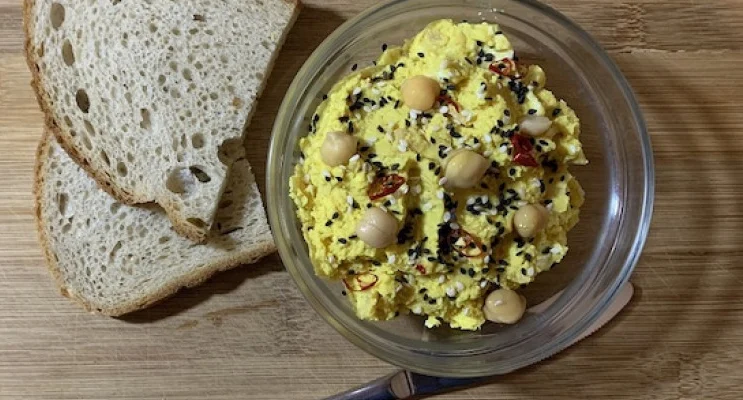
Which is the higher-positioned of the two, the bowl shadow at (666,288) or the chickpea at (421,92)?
the chickpea at (421,92)

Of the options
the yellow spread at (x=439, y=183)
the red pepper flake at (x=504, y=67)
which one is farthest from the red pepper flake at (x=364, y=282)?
the red pepper flake at (x=504, y=67)

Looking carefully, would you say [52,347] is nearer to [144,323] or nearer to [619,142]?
[144,323]

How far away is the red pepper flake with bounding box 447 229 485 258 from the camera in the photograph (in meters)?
1.27

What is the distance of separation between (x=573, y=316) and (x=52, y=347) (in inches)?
38.9

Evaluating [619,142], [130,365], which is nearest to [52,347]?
[130,365]

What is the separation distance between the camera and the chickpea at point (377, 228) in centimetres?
121

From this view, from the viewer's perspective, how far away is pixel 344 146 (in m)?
1.24

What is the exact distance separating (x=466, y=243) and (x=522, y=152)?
16 centimetres

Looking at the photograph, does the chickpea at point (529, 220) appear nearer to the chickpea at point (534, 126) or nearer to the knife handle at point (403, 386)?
the chickpea at point (534, 126)

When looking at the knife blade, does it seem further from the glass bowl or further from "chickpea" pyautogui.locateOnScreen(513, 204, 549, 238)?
"chickpea" pyautogui.locateOnScreen(513, 204, 549, 238)

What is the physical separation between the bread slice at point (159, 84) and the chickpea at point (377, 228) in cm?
43

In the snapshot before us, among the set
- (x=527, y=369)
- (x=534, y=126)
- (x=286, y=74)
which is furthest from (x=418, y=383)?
(x=286, y=74)

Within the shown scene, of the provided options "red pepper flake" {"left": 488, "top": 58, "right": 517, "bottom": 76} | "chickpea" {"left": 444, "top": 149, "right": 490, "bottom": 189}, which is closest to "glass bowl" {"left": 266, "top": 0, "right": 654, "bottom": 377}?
"red pepper flake" {"left": 488, "top": 58, "right": 517, "bottom": 76}

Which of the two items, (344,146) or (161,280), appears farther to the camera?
(161,280)
